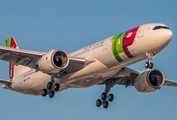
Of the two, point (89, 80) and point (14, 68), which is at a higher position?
point (14, 68)

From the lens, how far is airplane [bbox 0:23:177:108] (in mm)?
32531

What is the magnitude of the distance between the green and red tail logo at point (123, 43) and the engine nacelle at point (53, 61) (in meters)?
4.84

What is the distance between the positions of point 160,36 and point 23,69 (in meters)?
20.1

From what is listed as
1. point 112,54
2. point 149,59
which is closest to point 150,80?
point 149,59

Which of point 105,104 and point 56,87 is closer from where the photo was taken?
point 56,87

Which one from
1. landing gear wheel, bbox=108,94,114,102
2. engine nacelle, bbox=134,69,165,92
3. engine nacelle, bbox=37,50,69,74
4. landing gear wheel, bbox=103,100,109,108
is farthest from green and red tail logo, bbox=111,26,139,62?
landing gear wheel, bbox=103,100,109,108

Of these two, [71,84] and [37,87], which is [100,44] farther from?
[37,87]

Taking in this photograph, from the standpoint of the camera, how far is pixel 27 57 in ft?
118

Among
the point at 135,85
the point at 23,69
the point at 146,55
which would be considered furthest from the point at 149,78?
the point at 23,69

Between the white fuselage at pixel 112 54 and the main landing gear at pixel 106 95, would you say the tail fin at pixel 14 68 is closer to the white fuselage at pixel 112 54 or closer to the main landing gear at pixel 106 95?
the white fuselage at pixel 112 54

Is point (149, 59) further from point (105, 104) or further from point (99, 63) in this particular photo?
point (105, 104)

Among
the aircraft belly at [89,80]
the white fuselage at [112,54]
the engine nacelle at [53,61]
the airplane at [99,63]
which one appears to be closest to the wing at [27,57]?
the airplane at [99,63]

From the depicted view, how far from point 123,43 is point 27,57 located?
1008 cm

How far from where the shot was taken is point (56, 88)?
125ft
